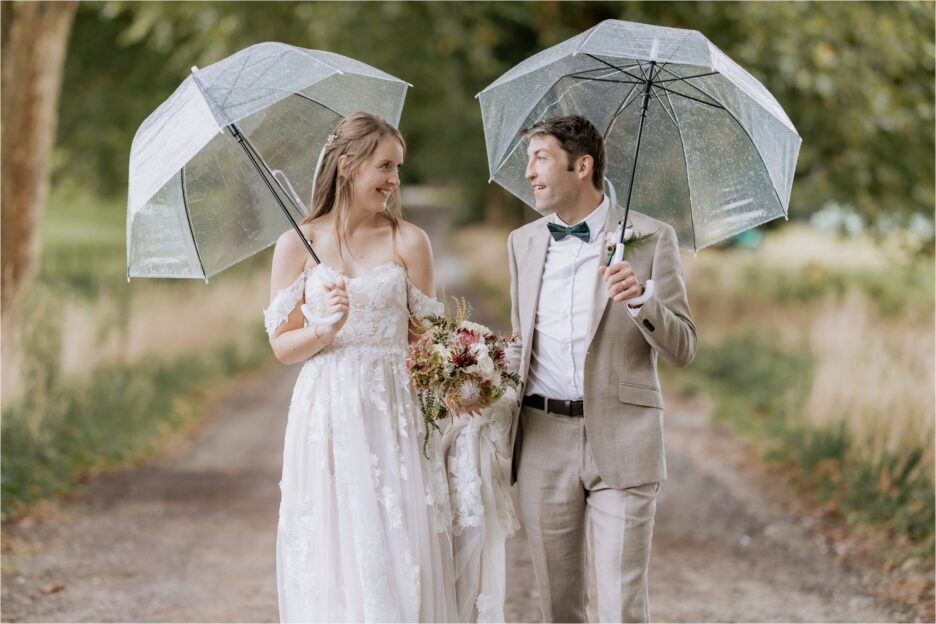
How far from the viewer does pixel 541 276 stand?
152 inches

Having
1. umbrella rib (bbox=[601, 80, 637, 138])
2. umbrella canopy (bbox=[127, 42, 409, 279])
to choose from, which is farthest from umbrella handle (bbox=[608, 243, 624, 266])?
umbrella canopy (bbox=[127, 42, 409, 279])

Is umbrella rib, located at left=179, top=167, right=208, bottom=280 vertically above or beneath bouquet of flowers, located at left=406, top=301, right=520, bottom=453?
above

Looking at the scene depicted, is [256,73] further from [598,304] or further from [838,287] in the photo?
[838,287]

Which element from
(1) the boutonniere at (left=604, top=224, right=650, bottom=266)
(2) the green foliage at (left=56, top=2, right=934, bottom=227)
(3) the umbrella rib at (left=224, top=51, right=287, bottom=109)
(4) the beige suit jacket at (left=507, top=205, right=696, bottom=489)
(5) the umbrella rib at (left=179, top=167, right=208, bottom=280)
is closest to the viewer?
(1) the boutonniere at (left=604, top=224, right=650, bottom=266)

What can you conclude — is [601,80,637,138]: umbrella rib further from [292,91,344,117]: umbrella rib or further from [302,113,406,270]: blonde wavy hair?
[292,91,344,117]: umbrella rib

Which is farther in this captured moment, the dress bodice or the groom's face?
the dress bodice

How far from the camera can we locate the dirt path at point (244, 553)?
5352mm

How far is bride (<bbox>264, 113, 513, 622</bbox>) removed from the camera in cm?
384

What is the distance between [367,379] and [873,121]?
8.50m

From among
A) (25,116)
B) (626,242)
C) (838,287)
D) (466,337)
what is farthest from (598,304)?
(838,287)

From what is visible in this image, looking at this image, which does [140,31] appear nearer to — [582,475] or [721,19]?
[721,19]

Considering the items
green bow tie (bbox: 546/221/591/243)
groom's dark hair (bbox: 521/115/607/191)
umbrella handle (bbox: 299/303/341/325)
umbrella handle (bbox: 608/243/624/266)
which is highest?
groom's dark hair (bbox: 521/115/607/191)

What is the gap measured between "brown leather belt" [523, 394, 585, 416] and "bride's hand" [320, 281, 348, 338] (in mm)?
777

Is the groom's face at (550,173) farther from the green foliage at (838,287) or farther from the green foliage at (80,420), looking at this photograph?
the green foliage at (838,287)
